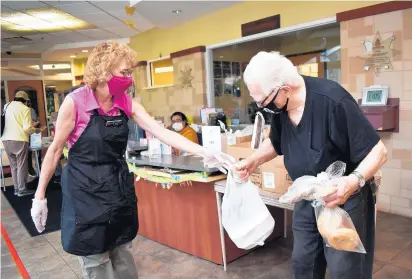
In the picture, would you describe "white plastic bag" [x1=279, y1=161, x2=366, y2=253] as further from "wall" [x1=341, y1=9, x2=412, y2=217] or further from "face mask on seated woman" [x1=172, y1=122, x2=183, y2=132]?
"face mask on seated woman" [x1=172, y1=122, x2=183, y2=132]

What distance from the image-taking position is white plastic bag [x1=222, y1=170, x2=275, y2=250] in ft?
5.80

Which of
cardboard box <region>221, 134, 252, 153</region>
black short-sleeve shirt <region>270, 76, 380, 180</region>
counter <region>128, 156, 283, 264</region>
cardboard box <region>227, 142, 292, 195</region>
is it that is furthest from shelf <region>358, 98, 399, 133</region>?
black short-sleeve shirt <region>270, 76, 380, 180</region>

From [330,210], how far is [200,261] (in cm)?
177

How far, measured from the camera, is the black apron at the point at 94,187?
66.9 inches

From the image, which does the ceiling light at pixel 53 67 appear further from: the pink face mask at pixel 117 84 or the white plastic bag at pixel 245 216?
the white plastic bag at pixel 245 216

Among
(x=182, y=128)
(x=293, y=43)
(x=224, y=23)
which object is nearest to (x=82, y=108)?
(x=182, y=128)

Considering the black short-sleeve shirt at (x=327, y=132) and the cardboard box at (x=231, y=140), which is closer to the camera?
the black short-sleeve shirt at (x=327, y=132)

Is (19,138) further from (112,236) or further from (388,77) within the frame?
(388,77)

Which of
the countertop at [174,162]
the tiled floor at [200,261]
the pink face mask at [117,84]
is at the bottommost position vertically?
the tiled floor at [200,261]

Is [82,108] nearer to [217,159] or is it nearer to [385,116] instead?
[217,159]

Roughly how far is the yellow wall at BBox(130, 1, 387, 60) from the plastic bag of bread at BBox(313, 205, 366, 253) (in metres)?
3.41

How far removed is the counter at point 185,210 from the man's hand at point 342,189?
1375mm

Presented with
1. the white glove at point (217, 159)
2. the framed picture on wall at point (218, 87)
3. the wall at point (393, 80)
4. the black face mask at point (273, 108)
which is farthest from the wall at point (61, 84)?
the black face mask at point (273, 108)

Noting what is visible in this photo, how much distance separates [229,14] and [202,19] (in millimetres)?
711
